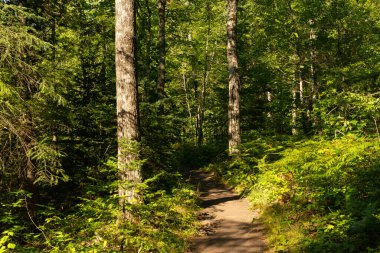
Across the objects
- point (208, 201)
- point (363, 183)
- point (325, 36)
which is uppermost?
point (325, 36)

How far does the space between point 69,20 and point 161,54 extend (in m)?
5.98

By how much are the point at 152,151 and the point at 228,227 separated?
3.17 m

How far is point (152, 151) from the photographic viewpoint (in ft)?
31.4

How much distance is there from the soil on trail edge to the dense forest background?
32cm

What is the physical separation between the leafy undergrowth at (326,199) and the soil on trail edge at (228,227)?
0.34 metres

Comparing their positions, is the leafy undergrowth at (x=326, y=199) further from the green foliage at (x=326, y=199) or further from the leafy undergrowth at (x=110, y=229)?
the leafy undergrowth at (x=110, y=229)

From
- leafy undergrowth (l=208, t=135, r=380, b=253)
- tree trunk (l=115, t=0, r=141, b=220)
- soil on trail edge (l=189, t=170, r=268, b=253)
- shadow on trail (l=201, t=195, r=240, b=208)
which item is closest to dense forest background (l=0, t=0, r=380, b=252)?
leafy undergrowth (l=208, t=135, r=380, b=253)

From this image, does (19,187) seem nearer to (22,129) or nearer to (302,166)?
(22,129)

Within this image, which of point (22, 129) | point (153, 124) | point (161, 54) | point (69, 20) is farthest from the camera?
point (161, 54)

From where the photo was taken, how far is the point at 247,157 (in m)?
12.8

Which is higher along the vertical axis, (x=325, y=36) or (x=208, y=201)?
(x=325, y=36)

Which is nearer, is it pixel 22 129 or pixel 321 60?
pixel 22 129

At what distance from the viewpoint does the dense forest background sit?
5996 mm

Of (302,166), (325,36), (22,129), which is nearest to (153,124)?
(22,129)
